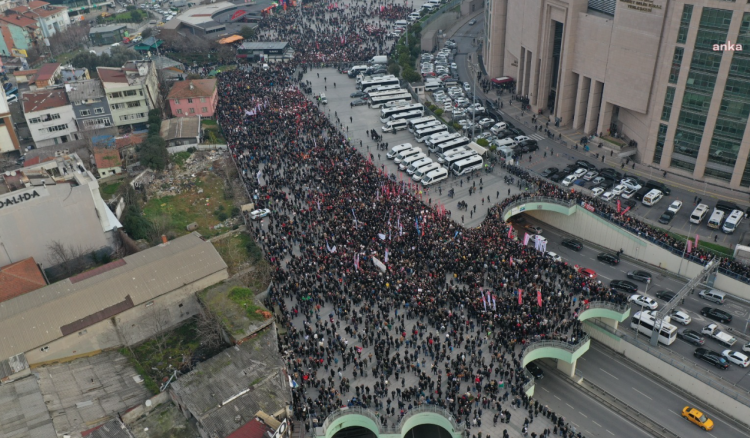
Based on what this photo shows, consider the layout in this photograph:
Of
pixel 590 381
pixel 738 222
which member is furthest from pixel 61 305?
pixel 738 222

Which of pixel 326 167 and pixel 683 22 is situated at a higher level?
pixel 683 22

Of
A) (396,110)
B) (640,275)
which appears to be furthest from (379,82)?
(640,275)

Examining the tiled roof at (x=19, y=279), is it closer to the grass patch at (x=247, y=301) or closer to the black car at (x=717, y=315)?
the grass patch at (x=247, y=301)

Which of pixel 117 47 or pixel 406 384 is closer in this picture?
pixel 406 384

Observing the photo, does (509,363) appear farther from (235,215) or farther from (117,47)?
(117,47)

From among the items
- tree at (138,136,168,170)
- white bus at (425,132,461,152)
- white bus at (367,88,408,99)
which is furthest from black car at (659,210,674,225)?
tree at (138,136,168,170)

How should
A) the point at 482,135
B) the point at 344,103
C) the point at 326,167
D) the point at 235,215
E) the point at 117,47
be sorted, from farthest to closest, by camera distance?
the point at 117,47, the point at 344,103, the point at 482,135, the point at 326,167, the point at 235,215

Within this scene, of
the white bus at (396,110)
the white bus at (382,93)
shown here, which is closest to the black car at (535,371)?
the white bus at (396,110)

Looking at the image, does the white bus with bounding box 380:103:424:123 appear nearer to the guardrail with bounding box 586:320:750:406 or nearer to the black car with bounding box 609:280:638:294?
the black car with bounding box 609:280:638:294
